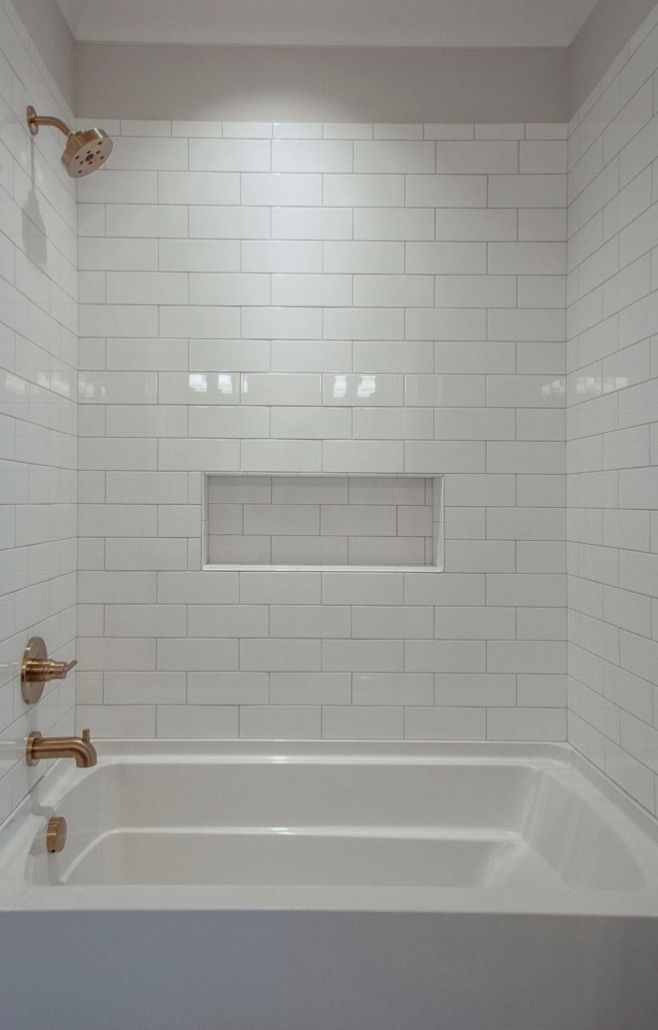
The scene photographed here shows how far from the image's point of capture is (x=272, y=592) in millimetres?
2312

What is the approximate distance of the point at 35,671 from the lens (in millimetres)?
1848

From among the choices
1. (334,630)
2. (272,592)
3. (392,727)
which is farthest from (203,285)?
(392,727)

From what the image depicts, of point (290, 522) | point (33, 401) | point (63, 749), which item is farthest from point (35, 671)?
point (290, 522)

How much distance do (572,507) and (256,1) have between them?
5.69 feet

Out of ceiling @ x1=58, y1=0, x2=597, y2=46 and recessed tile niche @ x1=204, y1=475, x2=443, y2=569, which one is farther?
recessed tile niche @ x1=204, y1=475, x2=443, y2=569

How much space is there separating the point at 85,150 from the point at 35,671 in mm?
1245

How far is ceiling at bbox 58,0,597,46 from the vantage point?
2230 millimetres

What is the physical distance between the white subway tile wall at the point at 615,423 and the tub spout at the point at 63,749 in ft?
4.33

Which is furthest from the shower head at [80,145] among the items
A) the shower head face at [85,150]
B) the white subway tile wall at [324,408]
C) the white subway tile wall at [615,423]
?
the white subway tile wall at [615,423]

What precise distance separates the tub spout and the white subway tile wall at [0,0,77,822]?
3 centimetres

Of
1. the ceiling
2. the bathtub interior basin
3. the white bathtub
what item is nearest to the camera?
the white bathtub

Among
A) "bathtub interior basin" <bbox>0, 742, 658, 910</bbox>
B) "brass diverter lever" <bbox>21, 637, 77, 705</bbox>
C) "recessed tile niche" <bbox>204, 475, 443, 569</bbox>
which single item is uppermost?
"recessed tile niche" <bbox>204, 475, 443, 569</bbox>

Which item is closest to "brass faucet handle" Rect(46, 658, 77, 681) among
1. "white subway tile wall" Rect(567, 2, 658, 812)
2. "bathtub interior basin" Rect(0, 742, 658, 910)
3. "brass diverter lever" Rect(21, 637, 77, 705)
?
"brass diverter lever" Rect(21, 637, 77, 705)

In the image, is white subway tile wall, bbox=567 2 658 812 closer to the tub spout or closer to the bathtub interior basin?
the bathtub interior basin
